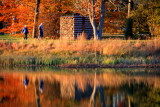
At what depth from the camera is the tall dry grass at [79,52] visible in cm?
2848

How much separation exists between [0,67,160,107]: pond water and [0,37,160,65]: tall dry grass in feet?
7.26

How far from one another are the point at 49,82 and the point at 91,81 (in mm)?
2322

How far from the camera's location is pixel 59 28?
47.4 metres

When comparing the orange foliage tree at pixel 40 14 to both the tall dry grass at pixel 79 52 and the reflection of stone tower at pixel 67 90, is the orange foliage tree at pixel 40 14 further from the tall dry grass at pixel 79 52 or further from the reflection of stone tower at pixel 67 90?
the reflection of stone tower at pixel 67 90

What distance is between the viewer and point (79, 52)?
30.2m

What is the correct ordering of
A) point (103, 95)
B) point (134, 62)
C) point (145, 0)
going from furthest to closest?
point (145, 0)
point (134, 62)
point (103, 95)

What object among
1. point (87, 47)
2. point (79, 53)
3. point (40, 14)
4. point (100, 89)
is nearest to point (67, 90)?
point (100, 89)

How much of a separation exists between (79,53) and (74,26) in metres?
14.5

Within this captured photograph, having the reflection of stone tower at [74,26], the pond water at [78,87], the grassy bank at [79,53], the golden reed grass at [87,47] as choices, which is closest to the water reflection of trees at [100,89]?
the pond water at [78,87]

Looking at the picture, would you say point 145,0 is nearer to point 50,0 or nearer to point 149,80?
point 50,0

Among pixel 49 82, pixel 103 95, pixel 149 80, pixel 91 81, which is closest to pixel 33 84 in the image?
pixel 49 82

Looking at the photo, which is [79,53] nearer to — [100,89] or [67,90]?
[67,90]

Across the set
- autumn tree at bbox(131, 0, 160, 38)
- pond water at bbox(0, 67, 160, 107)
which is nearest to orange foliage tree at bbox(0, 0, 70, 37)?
autumn tree at bbox(131, 0, 160, 38)

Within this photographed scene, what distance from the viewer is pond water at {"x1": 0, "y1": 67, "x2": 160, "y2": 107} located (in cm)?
1652
